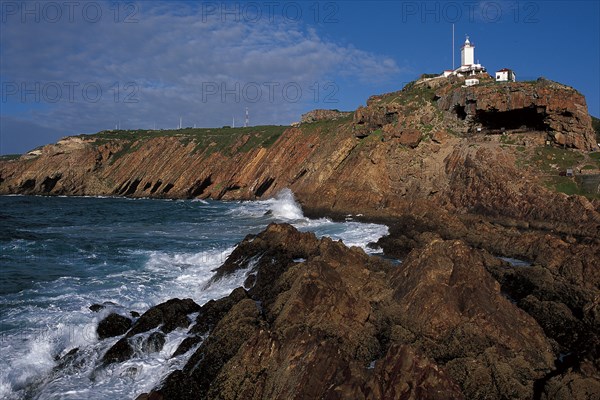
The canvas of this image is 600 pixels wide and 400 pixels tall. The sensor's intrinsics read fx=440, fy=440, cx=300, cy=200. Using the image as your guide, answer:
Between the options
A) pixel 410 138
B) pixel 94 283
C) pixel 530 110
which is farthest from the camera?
pixel 410 138

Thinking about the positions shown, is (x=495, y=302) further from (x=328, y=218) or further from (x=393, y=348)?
(x=328, y=218)

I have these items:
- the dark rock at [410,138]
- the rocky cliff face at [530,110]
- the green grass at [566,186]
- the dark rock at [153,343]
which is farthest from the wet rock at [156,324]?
the rocky cliff face at [530,110]

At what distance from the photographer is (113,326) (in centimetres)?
1223

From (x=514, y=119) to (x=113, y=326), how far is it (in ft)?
123

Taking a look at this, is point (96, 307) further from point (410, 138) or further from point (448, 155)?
point (410, 138)

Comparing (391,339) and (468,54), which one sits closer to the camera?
(391,339)

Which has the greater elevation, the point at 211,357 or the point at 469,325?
the point at 469,325

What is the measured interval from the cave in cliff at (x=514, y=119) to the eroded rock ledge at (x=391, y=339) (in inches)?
1103

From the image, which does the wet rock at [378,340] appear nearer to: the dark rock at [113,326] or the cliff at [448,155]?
the dark rock at [113,326]

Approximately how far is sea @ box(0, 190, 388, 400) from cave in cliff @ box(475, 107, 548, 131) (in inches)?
658

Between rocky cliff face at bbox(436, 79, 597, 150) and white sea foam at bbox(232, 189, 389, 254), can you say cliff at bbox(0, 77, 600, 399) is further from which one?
white sea foam at bbox(232, 189, 389, 254)

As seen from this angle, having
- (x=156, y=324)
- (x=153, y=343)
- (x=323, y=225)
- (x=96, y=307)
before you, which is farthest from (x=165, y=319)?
(x=323, y=225)

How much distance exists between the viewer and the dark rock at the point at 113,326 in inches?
471

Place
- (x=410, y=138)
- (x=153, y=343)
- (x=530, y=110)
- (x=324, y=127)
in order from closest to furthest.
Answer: (x=153, y=343)
(x=530, y=110)
(x=410, y=138)
(x=324, y=127)
